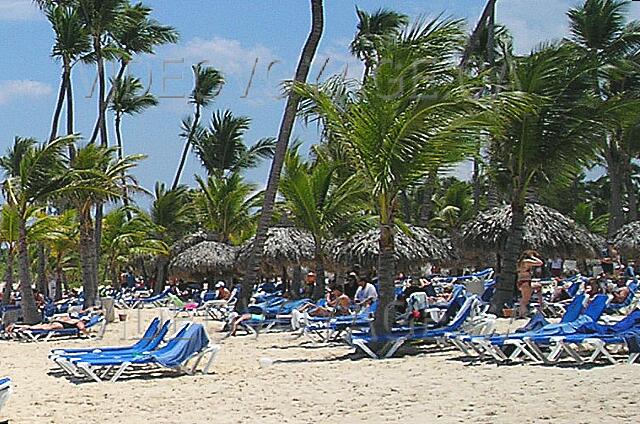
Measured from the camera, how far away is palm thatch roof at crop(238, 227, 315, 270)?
24172 mm

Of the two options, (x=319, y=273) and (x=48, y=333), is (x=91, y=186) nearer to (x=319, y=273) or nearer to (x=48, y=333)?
(x=48, y=333)

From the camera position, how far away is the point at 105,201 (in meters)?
22.5

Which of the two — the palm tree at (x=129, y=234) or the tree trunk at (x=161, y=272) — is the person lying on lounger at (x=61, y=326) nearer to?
the palm tree at (x=129, y=234)

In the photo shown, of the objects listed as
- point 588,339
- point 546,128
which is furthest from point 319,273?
point 588,339

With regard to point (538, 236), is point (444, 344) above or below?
below

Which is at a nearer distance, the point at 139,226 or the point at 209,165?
the point at 139,226

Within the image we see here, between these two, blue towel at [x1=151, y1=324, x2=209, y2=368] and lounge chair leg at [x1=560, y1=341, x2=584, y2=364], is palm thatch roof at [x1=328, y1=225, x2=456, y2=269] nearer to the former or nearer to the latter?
blue towel at [x1=151, y1=324, x2=209, y2=368]

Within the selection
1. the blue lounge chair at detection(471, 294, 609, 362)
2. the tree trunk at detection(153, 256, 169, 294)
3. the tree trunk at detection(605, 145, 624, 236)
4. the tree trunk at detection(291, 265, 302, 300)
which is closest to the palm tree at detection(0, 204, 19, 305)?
the tree trunk at detection(291, 265, 302, 300)

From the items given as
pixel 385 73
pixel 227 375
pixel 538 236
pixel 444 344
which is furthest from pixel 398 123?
pixel 538 236

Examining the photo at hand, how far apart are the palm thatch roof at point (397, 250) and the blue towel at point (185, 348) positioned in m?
10.7

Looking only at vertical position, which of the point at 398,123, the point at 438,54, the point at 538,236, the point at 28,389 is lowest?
the point at 28,389

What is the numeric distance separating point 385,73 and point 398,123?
0.69m

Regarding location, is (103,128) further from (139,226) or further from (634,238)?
(634,238)

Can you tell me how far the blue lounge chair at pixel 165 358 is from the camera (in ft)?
36.5
